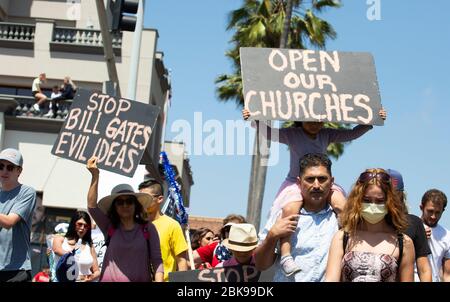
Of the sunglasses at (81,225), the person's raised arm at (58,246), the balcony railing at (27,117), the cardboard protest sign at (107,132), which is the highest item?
the balcony railing at (27,117)

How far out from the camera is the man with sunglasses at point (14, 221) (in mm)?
5707

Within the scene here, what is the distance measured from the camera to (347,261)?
4496mm

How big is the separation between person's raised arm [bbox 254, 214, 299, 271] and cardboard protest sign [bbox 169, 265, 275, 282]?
174 millimetres

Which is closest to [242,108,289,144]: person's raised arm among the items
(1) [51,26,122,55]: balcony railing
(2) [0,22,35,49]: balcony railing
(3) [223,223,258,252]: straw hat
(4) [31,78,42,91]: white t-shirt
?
(3) [223,223,258,252]: straw hat

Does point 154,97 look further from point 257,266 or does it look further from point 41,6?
point 257,266

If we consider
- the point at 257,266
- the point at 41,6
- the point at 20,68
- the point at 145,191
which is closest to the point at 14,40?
the point at 20,68

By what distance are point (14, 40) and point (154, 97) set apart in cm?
475

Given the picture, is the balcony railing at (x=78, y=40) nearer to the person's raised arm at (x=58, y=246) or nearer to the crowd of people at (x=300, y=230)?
the person's raised arm at (x=58, y=246)

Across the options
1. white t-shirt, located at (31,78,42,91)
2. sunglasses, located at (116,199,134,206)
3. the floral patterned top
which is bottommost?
the floral patterned top

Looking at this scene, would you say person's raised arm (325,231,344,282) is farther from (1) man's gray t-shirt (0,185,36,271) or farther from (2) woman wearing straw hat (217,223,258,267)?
(1) man's gray t-shirt (0,185,36,271)

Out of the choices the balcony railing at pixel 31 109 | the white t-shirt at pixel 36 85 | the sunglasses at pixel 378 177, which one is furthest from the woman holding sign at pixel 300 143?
the white t-shirt at pixel 36 85

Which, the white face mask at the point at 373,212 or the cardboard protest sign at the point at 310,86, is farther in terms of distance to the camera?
the cardboard protest sign at the point at 310,86

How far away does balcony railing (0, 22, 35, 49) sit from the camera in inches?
933

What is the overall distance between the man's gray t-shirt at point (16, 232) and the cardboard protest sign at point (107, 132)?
1.06m
